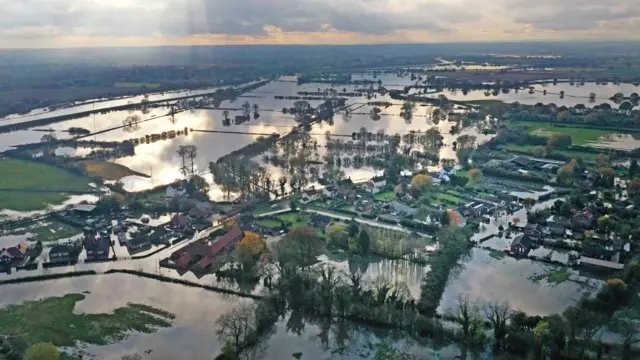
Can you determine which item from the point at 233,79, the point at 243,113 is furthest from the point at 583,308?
the point at 233,79

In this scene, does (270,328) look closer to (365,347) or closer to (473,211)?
(365,347)

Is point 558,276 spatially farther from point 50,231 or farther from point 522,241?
point 50,231

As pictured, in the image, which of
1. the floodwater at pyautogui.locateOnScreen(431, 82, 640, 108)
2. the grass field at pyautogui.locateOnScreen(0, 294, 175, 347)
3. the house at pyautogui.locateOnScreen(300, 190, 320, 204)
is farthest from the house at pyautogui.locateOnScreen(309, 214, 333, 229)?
the floodwater at pyautogui.locateOnScreen(431, 82, 640, 108)

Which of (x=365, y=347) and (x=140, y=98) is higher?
(x=140, y=98)

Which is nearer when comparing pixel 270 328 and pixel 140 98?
pixel 270 328

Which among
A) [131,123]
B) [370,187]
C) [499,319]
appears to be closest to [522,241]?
[499,319]
